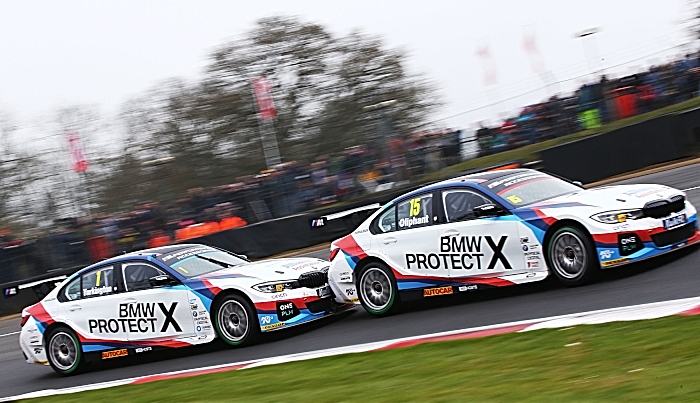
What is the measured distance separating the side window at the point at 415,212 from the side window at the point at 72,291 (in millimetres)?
4278

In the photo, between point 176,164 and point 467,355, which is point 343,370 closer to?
point 467,355

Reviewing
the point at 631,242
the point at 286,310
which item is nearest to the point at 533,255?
the point at 631,242

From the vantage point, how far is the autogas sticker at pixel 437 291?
33.9 feet

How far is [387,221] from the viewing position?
1089cm

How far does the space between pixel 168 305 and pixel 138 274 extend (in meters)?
0.67

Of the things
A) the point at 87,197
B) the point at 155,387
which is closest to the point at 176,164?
the point at 87,197

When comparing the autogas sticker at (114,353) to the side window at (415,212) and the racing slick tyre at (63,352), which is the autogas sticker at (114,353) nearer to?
the racing slick tyre at (63,352)

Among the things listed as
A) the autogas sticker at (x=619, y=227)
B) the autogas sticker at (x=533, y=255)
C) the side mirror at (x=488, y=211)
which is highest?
the side mirror at (x=488, y=211)

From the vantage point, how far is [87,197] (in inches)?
1040

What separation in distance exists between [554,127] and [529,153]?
837 mm

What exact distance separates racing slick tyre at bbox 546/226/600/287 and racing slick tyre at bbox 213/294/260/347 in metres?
3.44

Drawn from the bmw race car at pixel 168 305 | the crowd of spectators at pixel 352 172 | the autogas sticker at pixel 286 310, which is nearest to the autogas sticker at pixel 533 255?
the bmw race car at pixel 168 305

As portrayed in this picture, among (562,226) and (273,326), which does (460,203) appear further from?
(273,326)

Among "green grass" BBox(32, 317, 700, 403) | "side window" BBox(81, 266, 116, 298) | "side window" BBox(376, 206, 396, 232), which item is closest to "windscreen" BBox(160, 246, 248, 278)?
"side window" BBox(81, 266, 116, 298)
